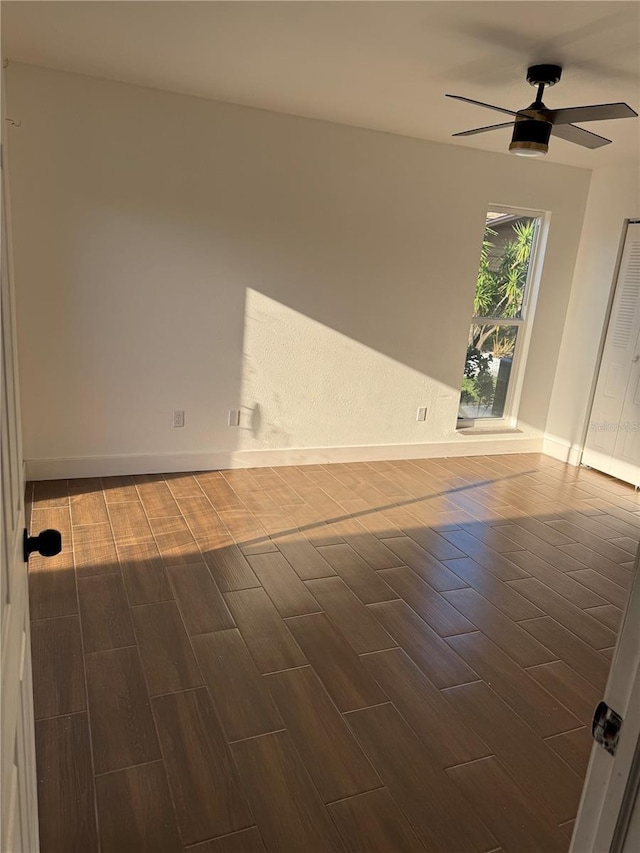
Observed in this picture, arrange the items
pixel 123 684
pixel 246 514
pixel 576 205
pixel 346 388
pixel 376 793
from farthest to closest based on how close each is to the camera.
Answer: pixel 576 205
pixel 346 388
pixel 246 514
pixel 123 684
pixel 376 793

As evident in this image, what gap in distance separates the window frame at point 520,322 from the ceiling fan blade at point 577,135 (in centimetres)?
187

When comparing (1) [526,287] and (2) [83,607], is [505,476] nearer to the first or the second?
(1) [526,287]

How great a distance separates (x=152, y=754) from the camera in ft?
6.59

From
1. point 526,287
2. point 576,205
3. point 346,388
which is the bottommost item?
point 346,388

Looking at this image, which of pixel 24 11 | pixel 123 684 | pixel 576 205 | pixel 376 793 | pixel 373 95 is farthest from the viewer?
pixel 576 205

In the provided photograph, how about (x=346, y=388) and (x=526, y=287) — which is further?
(x=526, y=287)

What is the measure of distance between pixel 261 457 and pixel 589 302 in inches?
124

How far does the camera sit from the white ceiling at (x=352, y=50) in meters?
2.52

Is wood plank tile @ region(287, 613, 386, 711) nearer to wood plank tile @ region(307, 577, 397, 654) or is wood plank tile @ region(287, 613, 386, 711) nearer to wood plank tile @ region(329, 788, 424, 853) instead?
wood plank tile @ region(307, 577, 397, 654)

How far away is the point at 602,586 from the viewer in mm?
3377

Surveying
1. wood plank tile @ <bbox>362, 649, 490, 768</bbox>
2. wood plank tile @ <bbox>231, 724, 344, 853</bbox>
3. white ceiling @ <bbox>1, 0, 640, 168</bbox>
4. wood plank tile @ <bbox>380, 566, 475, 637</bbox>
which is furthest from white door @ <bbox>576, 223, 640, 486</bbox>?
wood plank tile @ <bbox>231, 724, 344, 853</bbox>

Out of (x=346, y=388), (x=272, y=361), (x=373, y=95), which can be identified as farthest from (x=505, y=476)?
(x=373, y=95)

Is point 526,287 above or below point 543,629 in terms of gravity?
above

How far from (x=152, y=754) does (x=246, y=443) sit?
2.93 metres
